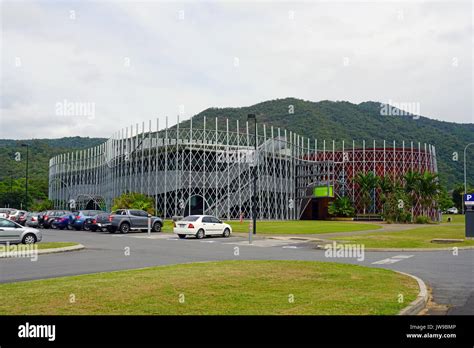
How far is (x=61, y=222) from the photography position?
4381 centimetres

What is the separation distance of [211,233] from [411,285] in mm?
21691

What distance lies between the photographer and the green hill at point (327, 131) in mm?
105875

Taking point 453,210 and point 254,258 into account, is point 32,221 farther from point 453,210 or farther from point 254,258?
point 453,210

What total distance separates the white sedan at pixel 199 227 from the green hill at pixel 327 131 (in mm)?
66936

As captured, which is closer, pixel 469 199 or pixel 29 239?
pixel 29 239

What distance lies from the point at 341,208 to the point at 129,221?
39866mm

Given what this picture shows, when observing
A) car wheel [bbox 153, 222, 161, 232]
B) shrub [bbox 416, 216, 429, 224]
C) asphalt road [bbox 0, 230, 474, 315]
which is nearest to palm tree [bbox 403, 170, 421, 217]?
shrub [bbox 416, 216, 429, 224]

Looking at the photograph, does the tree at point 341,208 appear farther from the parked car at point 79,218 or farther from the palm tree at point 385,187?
the parked car at point 79,218

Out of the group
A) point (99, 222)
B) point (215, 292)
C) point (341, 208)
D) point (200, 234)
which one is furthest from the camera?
point (341, 208)

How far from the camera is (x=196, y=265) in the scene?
1633 centimetres

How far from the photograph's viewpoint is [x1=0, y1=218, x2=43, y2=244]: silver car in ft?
80.6

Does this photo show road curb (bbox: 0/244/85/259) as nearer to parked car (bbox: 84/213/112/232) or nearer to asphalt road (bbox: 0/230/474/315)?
asphalt road (bbox: 0/230/474/315)

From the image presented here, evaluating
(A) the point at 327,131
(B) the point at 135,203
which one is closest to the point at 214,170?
(B) the point at 135,203
